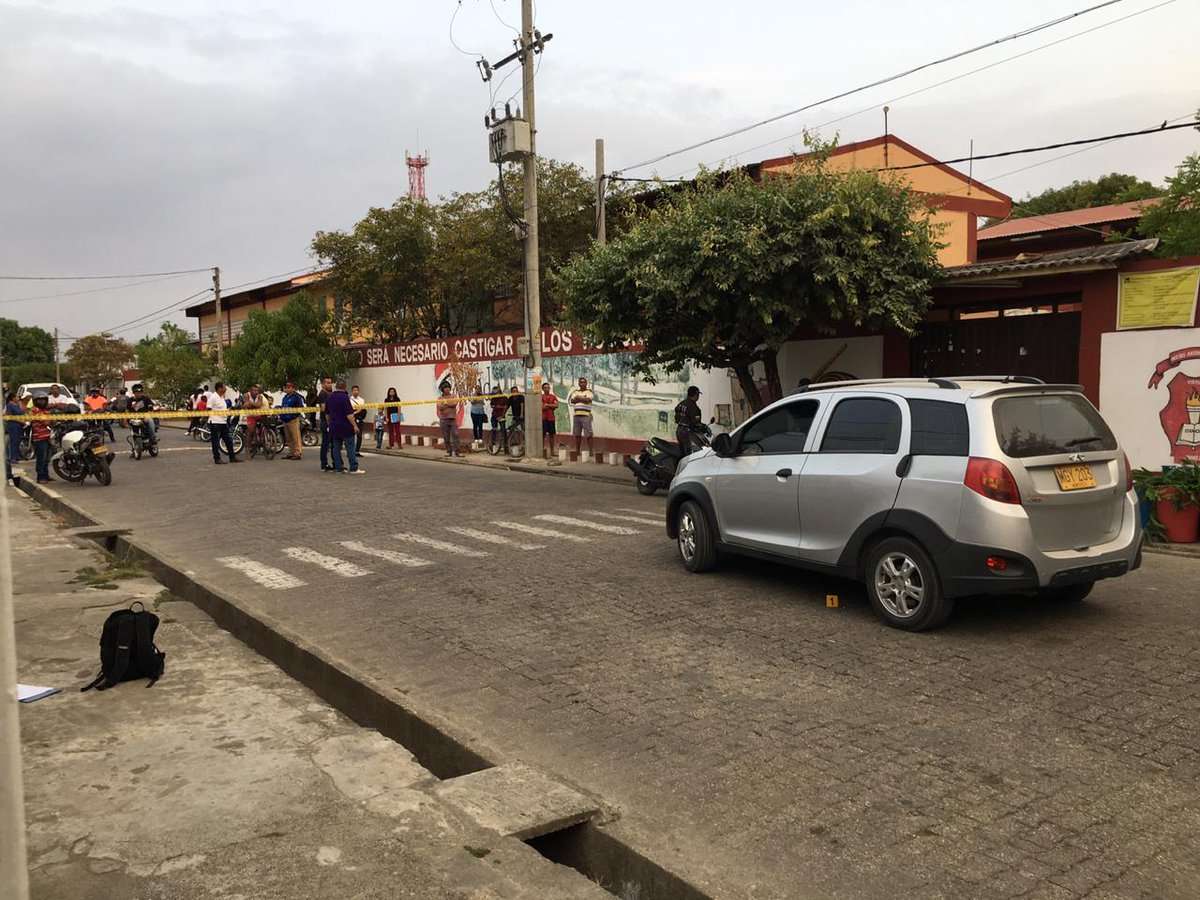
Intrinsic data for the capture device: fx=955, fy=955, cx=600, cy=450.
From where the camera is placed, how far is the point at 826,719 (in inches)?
192

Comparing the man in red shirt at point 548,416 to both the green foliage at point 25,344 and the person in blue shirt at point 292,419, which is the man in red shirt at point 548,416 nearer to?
the person in blue shirt at point 292,419

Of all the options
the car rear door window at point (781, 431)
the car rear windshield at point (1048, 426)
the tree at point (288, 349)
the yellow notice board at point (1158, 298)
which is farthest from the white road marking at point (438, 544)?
the tree at point (288, 349)

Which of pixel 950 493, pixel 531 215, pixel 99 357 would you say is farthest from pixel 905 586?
pixel 99 357

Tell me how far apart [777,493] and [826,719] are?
282cm

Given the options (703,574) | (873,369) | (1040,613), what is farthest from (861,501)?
(873,369)

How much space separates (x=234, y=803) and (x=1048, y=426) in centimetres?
534

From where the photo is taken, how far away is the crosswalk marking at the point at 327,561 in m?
9.06

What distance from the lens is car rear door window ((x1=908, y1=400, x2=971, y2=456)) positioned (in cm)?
625

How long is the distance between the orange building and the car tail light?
23.7 m

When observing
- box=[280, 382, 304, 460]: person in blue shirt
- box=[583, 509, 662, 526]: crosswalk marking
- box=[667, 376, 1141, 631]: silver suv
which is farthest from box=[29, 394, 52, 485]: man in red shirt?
box=[667, 376, 1141, 631]: silver suv

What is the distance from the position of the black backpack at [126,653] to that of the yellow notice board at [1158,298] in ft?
38.3

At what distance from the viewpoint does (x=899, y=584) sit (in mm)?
6512

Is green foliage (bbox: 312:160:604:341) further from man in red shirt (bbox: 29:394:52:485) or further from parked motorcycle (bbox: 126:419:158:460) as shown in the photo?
man in red shirt (bbox: 29:394:52:485)

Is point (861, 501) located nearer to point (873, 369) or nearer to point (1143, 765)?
point (1143, 765)
